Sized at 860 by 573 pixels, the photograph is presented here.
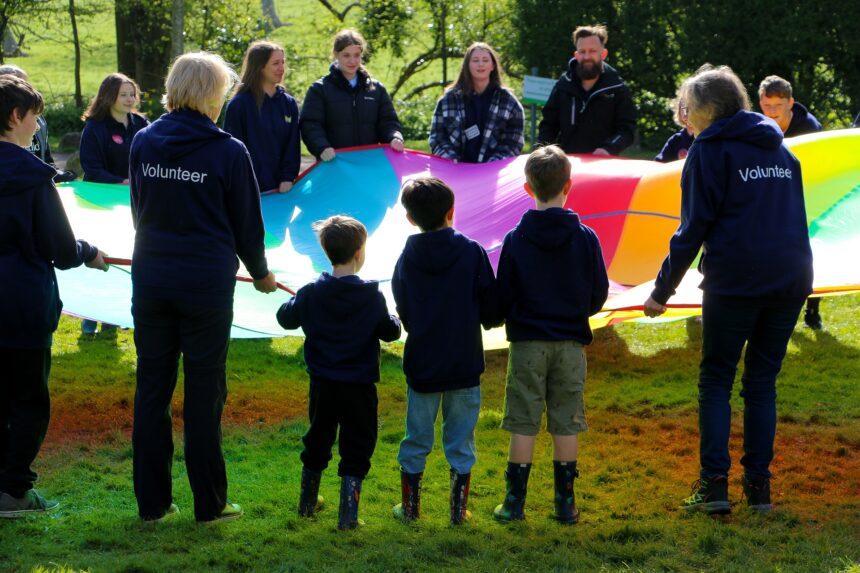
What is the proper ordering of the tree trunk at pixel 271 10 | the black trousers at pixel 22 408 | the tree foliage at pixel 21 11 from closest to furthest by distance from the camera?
the black trousers at pixel 22 408 → the tree foliage at pixel 21 11 → the tree trunk at pixel 271 10

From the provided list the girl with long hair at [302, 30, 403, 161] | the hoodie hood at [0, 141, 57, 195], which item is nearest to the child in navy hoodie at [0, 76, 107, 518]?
the hoodie hood at [0, 141, 57, 195]

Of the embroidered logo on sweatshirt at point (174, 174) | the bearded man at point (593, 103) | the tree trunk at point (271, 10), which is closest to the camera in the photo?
the embroidered logo on sweatshirt at point (174, 174)

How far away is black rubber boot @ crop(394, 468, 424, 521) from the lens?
13.0ft

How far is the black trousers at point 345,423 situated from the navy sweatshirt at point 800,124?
3.65 m

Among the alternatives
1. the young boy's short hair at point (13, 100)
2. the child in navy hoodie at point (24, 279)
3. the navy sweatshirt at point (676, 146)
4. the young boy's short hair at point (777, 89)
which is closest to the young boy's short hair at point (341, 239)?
the child in navy hoodie at point (24, 279)

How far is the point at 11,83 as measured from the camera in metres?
3.95

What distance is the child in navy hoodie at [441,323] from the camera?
384 cm

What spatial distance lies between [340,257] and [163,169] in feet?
2.21

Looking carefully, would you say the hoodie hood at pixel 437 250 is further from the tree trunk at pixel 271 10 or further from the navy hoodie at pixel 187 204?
the tree trunk at pixel 271 10

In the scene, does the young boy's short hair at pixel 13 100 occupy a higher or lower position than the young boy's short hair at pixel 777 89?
lower

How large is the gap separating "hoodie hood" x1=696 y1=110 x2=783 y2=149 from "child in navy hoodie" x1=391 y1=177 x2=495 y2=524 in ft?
3.02

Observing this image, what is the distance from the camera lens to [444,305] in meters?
3.84

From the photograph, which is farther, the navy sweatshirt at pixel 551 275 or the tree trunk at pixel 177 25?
the tree trunk at pixel 177 25

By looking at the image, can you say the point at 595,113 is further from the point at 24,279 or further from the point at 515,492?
the point at 24,279
